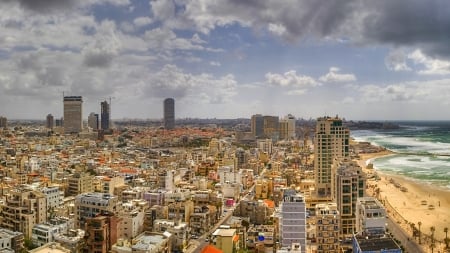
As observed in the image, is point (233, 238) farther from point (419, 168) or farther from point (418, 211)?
point (419, 168)

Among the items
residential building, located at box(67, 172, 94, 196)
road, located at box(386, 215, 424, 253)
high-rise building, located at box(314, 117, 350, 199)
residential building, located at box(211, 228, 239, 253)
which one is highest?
high-rise building, located at box(314, 117, 350, 199)

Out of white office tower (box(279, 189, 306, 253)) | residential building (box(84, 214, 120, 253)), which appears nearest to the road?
white office tower (box(279, 189, 306, 253))

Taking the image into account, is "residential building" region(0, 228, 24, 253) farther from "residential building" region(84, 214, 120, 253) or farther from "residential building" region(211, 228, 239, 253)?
"residential building" region(211, 228, 239, 253)

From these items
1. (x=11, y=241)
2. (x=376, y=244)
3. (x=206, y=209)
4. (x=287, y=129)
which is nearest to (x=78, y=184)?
(x=206, y=209)

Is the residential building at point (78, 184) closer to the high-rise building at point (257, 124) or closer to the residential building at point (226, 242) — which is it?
Answer: the residential building at point (226, 242)

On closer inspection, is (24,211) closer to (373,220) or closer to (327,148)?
(373,220)
